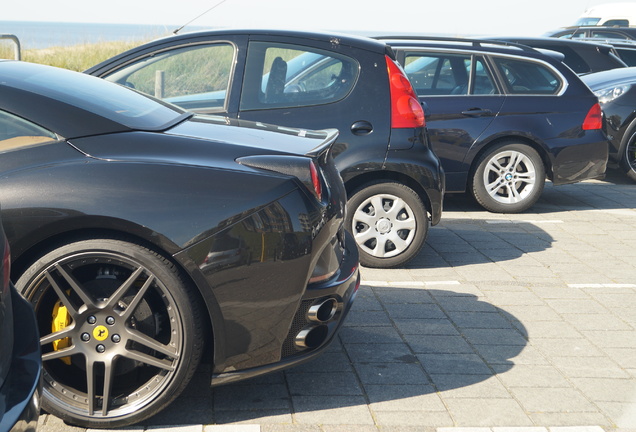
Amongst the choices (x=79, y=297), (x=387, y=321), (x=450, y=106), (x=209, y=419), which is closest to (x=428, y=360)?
(x=387, y=321)

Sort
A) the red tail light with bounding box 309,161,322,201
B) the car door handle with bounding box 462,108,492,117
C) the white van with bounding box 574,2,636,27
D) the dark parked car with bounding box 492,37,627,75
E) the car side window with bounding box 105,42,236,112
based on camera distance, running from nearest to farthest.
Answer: the red tail light with bounding box 309,161,322,201, the car side window with bounding box 105,42,236,112, the car door handle with bounding box 462,108,492,117, the dark parked car with bounding box 492,37,627,75, the white van with bounding box 574,2,636,27

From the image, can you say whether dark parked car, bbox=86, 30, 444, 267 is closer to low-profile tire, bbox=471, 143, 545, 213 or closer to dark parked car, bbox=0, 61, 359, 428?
low-profile tire, bbox=471, 143, 545, 213

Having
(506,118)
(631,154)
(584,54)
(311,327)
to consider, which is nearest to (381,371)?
(311,327)

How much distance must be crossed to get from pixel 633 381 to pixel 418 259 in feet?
8.01

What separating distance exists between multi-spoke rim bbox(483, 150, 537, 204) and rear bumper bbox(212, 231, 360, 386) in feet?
14.9

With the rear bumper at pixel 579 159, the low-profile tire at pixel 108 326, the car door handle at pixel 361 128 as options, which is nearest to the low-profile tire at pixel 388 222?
the car door handle at pixel 361 128

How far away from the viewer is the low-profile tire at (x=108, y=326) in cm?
336

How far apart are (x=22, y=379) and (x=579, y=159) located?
6788 mm

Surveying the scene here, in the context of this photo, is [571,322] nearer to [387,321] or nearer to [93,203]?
[387,321]

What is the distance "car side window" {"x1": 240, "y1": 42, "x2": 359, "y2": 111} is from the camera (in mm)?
6008

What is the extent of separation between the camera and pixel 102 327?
135 inches

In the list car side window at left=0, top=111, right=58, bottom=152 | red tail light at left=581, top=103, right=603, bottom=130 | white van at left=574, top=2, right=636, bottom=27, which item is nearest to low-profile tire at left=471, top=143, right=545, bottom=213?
red tail light at left=581, top=103, right=603, bottom=130

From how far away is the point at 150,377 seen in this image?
11.9 ft

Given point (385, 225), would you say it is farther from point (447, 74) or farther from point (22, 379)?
point (22, 379)
